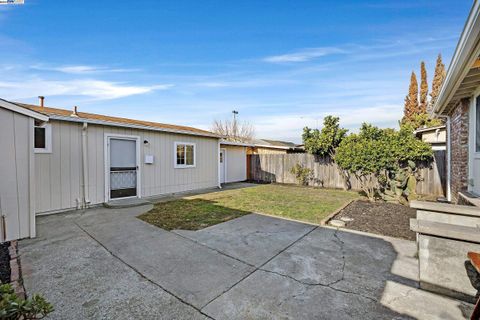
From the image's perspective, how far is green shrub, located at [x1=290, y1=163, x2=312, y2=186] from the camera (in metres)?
11.6

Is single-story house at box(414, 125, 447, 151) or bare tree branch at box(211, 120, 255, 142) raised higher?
Answer: bare tree branch at box(211, 120, 255, 142)

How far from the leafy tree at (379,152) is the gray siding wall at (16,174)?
29.1 feet

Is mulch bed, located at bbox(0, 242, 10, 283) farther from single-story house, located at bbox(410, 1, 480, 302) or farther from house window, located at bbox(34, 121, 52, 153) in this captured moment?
single-story house, located at bbox(410, 1, 480, 302)

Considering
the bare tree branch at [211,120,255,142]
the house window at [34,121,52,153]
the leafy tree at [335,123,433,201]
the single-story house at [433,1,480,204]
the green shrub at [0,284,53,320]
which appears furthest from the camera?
the bare tree branch at [211,120,255,142]

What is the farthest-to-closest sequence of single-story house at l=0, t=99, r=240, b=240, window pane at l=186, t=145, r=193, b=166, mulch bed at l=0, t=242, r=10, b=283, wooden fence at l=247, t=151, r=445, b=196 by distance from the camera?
window pane at l=186, t=145, r=193, b=166, wooden fence at l=247, t=151, r=445, b=196, single-story house at l=0, t=99, r=240, b=240, mulch bed at l=0, t=242, r=10, b=283

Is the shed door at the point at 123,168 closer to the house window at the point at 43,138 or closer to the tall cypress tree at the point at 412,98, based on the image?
the house window at the point at 43,138

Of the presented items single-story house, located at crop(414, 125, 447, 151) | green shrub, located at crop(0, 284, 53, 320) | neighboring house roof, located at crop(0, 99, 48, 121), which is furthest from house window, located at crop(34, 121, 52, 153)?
single-story house, located at crop(414, 125, 447, 151)

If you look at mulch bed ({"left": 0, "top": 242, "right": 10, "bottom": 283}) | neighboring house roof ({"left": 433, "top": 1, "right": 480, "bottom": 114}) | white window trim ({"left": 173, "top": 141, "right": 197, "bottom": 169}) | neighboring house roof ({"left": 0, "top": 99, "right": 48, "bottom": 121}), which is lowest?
mulch bed ({"left": 0, "top": 242, "right": 10, "bottom": 283})

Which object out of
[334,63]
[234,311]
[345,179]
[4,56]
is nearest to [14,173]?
[234,311]

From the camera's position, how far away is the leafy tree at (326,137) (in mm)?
10289

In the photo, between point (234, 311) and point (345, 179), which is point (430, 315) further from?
point (345, 179)

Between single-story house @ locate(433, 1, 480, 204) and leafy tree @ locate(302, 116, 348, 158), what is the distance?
4.32m

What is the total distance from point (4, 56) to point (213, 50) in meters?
6.63

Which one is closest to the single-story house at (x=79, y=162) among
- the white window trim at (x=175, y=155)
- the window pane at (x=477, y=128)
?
the white window trim at (x=175, y=155)
